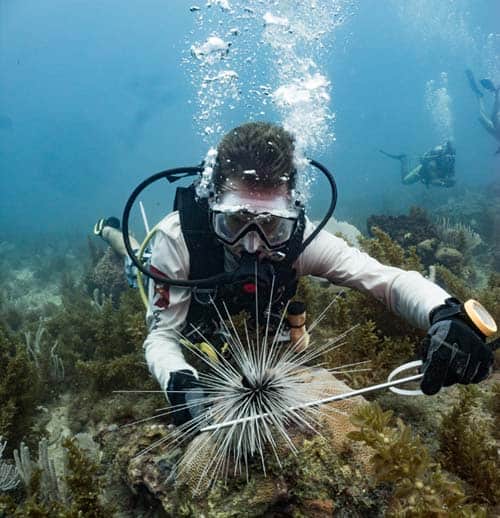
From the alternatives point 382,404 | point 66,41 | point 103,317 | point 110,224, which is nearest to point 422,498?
point 382,404

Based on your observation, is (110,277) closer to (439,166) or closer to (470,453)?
(470,453)

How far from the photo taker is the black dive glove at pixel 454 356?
1.95 metres

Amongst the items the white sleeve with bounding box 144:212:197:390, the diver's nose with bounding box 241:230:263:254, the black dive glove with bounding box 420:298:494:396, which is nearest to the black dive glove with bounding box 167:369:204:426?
the white sleeve with bounding box 144:212:197:390

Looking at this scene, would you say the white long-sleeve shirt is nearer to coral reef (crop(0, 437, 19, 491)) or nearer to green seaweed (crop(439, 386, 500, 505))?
green seaweed (crop(439, 386, 500, 505))

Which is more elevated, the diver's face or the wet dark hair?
the wet dark hair

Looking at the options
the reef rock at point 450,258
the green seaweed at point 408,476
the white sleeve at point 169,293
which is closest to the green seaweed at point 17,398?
the white sleeve at point 169,293

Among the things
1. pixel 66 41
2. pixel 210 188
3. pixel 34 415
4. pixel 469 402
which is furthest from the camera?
pixel 66 41

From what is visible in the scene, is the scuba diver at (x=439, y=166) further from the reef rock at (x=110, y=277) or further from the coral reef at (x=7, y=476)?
the coral reef at (x=7, y=476)

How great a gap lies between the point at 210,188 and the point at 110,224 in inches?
288

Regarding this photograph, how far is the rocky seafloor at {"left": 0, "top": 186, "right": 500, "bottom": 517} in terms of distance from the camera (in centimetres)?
202

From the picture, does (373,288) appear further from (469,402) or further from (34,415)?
(34,415)

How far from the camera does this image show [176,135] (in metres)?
142

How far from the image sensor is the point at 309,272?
11.2ft

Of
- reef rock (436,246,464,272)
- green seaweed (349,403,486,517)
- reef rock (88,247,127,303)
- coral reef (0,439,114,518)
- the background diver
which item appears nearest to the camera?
green seaweed (349,403,486,517)
